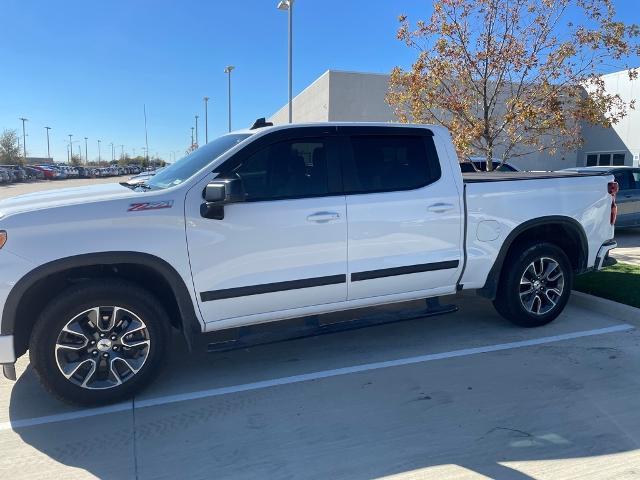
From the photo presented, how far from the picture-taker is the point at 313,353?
4.76 meters

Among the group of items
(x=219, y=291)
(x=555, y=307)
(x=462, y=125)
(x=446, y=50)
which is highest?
(x=446, y=50)

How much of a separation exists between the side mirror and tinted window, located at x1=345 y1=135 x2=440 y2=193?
999 millimetres

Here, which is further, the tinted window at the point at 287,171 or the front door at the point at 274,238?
the tinted window at the point at 287,171

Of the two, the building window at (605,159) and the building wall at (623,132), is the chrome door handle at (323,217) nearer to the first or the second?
the building wall at (623,132)

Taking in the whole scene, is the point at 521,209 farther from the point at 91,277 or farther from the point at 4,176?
the point at 4,176

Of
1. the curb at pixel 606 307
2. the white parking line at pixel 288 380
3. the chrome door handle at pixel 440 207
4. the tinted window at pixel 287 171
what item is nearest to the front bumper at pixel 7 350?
the white parking line at pixel 288 380

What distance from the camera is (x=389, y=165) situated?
4.59 m

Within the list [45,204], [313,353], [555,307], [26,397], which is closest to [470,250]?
[555,307]

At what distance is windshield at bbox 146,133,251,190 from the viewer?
4.21 meters

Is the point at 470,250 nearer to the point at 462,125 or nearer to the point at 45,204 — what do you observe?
the point at 45,204

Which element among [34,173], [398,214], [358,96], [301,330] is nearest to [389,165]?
[398,214]

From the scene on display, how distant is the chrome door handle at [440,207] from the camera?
15.1 feet

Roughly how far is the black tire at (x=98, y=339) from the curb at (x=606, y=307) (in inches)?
182

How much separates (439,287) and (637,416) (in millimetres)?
1809
